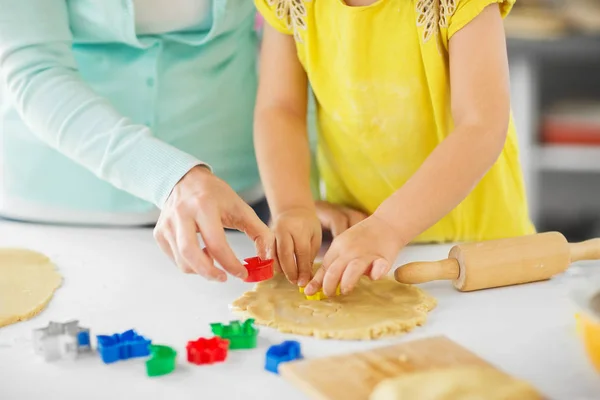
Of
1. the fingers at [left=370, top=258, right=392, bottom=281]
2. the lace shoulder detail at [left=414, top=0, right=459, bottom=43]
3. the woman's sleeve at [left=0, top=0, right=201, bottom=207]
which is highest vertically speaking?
the lace shoulder detail at [left=414, top=0, right=459, bottom=43]

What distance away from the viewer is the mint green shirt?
0.91 meters

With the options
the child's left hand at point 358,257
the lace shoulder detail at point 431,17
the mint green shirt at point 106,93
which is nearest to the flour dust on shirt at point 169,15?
the mint green shirt at point 106,93

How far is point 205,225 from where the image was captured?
2.46 ft

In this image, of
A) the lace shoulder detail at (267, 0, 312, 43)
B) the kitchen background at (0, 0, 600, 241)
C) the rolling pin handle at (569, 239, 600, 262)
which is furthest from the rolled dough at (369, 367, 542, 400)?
the kitchen background at (0, 0, 600, 241)

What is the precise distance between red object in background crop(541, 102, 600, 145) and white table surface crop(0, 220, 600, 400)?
1.38 m

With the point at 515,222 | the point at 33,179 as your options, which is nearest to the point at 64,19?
the point at 33,179

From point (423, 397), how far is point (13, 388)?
0.32 meters

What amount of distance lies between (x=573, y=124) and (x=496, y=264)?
59.8 inches

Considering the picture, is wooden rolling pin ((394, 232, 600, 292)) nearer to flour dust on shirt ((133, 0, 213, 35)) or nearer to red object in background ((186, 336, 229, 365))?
red object in background ((186, 336, 229, 365))

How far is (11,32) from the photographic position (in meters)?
0.95

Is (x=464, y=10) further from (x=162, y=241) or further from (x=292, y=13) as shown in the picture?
(x=162, y=241)

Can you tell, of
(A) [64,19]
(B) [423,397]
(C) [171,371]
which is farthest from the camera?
(A) [64,19]

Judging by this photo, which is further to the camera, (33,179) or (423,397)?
(33,179)

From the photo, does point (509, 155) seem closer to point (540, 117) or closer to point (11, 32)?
point (11, 32)
